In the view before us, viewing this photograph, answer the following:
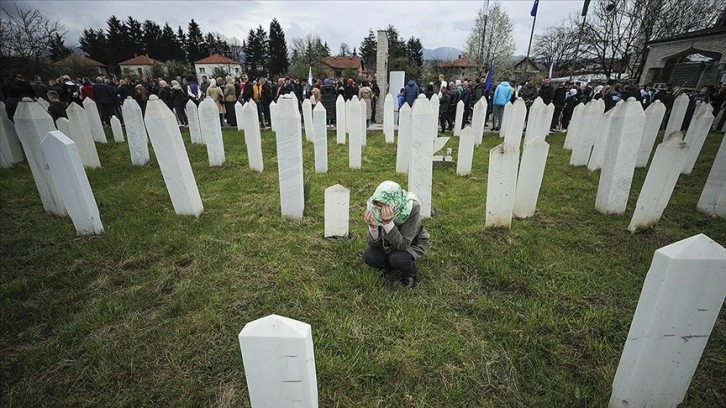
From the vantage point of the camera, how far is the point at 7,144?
22.9ft

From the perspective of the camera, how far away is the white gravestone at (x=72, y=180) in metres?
3.52

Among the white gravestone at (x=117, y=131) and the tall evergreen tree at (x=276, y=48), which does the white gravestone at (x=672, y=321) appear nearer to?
the white gravestone at (x=117, y=131)

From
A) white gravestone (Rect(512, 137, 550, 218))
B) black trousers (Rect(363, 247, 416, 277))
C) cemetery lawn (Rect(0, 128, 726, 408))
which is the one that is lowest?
cemetery lawn (Rect(0, 128, 726, 408))

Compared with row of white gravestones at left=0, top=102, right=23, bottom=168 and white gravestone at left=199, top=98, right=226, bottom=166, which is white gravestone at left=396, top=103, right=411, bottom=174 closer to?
white gravestone at left=199, top=98, right=226, bottom=166

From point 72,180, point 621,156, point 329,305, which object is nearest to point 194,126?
point 72,180

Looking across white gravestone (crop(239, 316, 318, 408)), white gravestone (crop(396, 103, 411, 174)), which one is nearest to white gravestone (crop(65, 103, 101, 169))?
white gravestone (crop(396, 103, 411, 174))

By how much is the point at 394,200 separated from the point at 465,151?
13.7 feet

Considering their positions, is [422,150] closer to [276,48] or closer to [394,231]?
[394,231]

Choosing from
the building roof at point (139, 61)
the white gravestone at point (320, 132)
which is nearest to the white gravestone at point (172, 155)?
the white gravestone at point (320, 132)

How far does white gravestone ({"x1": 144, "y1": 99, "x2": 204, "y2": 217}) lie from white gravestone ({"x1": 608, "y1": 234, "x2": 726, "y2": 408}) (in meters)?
4.64

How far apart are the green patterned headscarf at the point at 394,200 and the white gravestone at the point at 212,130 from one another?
5.38 metres

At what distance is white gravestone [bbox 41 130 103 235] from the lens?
3.52 metres

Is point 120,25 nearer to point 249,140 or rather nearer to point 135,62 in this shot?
point 135,62

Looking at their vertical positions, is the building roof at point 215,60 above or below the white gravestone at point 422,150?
above
